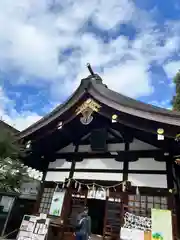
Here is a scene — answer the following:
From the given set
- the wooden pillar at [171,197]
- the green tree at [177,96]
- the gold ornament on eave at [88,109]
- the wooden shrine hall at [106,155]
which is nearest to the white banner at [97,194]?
the wooden shrine hall at [106,155]

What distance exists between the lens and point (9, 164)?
22.5ft

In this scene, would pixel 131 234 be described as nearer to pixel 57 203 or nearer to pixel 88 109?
pixel 57 203

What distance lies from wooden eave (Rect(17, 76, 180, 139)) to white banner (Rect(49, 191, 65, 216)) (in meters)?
2.69

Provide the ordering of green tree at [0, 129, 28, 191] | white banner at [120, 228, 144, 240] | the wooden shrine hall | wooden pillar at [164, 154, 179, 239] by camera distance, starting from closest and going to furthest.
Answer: wooden pillar at [164, 154, 179, 239] → white banner at [120, 228, 144, 240] → the wooden shrine hall → green tree at [0, 129, 28, 191]

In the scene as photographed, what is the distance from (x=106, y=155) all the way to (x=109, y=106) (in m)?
2.19

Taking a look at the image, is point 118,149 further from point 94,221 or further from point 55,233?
point 94,221

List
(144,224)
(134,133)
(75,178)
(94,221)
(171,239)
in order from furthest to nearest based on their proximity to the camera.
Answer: (94,221) → (75,178) → (134,133) → (144,224) → (171,239)

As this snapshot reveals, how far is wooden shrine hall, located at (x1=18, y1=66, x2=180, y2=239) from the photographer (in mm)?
6070

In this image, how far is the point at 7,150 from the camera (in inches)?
269

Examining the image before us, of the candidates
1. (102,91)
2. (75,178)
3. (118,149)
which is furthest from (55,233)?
(102,91)

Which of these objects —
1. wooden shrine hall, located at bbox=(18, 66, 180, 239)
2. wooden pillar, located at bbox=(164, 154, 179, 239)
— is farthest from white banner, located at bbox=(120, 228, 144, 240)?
wooden pillar, located at bbox=(164, 154, 179, 239)

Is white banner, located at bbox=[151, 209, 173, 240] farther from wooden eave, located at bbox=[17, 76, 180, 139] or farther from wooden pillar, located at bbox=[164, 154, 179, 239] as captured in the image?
wooden eave, located at bbox=[17, 76, 180, 139]

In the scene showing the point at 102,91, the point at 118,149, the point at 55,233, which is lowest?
the point at 55,233

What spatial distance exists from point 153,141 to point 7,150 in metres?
5.00
